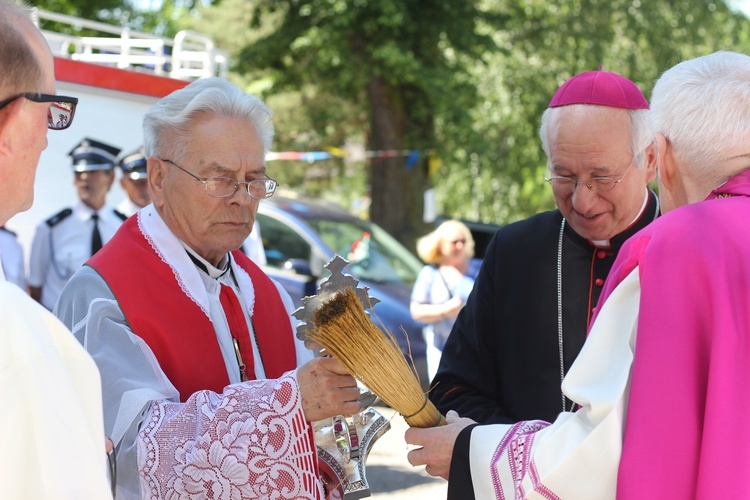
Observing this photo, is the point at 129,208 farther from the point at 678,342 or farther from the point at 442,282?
the point at 678,342

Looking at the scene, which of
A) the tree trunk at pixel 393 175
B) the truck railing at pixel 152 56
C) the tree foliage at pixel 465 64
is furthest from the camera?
the tree trunk at pixel 393 175

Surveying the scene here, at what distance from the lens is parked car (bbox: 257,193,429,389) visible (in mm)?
9141

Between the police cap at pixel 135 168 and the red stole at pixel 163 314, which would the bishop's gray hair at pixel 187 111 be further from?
the police cap at pixel 135 168

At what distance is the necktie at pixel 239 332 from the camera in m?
2.88

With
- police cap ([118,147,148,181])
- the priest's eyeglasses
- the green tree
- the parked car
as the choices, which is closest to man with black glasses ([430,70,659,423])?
the priest's eyeglasses

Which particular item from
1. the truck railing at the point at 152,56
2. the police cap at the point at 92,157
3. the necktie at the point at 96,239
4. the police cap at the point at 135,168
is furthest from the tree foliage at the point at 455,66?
the necktie at the point at 96,239

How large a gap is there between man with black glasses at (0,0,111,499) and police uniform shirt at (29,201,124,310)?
4.95 meters

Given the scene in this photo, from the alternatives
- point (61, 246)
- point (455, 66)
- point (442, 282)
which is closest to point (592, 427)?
point (61, 246)

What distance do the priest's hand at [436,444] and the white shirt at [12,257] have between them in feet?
15.8

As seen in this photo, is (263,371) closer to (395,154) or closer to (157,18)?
(395,154)

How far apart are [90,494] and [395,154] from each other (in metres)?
13.5

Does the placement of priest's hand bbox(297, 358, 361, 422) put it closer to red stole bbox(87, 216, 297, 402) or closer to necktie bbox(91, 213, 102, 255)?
red stole bbox(87, 216, 297, 402)

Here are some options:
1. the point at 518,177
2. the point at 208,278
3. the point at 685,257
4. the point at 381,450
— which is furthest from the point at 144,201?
the point at 518,177

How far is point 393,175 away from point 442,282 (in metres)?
7.41
